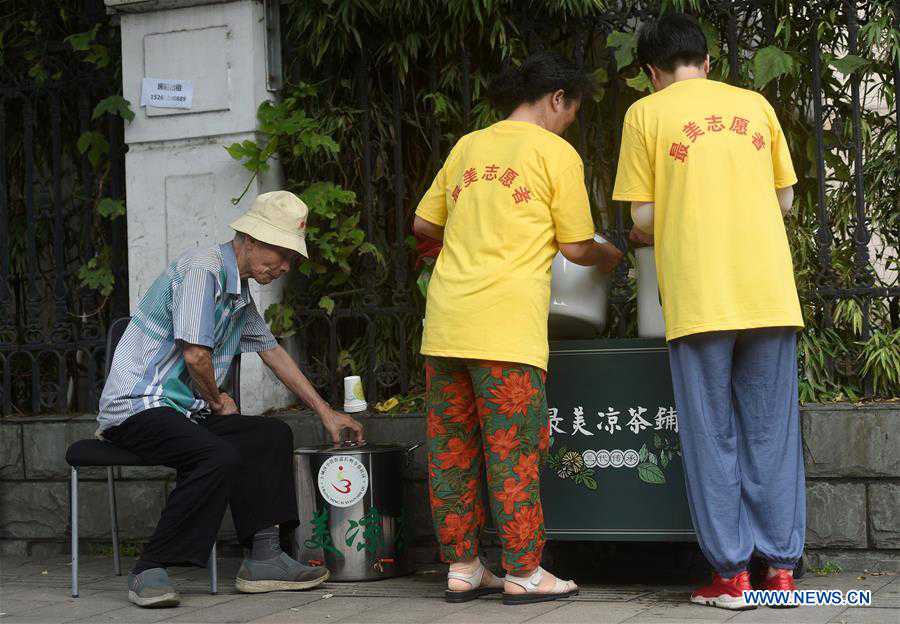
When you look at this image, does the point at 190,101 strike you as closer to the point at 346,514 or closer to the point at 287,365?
the point at 287,365

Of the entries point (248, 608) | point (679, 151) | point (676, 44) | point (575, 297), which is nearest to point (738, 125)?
point (679, 151)

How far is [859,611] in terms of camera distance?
4121 mm

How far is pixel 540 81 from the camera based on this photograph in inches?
178

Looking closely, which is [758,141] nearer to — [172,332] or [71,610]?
[172,332]

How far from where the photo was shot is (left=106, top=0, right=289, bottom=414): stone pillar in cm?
605

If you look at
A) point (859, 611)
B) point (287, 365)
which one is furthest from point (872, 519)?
point (287, 365)

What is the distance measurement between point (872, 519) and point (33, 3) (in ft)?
16.9

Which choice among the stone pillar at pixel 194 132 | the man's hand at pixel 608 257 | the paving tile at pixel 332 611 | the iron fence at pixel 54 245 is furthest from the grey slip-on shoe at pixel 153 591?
the man's hand at pixel 608 257

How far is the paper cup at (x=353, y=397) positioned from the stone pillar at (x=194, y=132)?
68 centimetres

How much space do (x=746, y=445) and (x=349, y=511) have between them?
1.75 m

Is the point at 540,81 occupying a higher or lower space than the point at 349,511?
higher

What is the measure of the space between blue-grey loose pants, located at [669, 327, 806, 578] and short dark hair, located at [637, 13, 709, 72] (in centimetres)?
102

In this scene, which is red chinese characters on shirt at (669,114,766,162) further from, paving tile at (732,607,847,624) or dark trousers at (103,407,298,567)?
dark trousers at (103,407,298,567)

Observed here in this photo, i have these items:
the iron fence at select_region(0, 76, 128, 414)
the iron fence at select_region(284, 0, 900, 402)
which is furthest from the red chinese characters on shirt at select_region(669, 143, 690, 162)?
the iron fence at select_region(0, 76, 128, 414)
